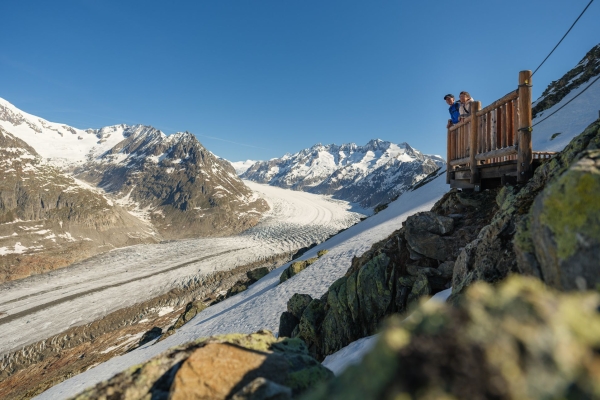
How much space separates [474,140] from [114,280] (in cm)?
5315

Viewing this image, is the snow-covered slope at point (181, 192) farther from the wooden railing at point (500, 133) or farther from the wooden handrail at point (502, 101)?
the wooden handrail at point (502, 101)

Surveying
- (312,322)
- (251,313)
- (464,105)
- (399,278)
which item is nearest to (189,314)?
(251,313)

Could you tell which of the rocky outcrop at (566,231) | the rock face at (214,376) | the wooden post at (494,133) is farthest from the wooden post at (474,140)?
the rock face at (214,376)

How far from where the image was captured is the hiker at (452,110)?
1117 centimetres

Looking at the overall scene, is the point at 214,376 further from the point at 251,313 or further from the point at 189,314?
the point at 189,314

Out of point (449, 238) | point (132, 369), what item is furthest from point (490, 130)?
point (132, 369)

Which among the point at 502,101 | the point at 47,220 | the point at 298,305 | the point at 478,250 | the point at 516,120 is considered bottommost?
the point at 298,305

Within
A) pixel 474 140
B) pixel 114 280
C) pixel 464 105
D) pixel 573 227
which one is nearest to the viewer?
pixel 573 227

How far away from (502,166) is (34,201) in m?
95.5

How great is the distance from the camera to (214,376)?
333 cm

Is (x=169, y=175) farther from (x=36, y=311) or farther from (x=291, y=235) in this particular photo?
(x=36, y=311)

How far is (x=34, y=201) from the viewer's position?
70.1 m

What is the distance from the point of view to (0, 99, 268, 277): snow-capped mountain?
64.9 m

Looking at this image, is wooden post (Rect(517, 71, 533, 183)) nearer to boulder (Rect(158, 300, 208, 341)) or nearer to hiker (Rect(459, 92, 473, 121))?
hiker (Rect(459, 92, 473, 121))
